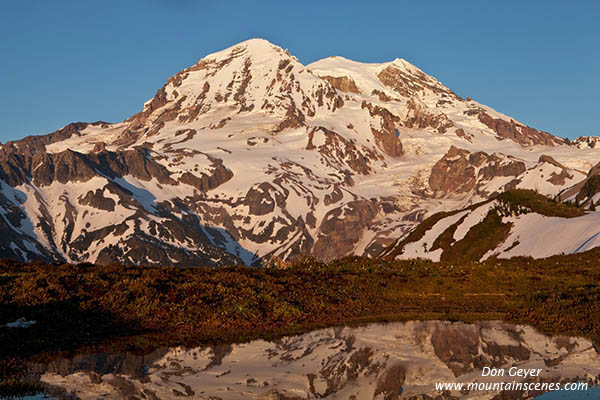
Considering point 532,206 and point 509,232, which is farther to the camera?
point 532,206

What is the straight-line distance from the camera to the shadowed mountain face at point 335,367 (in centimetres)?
2134

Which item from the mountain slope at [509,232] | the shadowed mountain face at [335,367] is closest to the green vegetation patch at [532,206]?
the mountain slope at [509,232]

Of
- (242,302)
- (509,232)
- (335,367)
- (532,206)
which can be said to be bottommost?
(335,367)

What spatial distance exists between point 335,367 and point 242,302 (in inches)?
412

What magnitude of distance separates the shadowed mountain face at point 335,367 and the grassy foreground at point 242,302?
76.0 inches

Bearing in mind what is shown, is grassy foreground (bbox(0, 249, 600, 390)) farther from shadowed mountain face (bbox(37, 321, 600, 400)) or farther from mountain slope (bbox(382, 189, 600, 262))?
mountain slope (bbox(382, 189, 600, 262))

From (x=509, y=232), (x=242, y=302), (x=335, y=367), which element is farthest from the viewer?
(x=509, y=232)

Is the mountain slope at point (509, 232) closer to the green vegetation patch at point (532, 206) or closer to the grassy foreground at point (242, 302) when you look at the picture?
the green vegetation patch at point (532, 206)

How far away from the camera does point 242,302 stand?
3406 cm

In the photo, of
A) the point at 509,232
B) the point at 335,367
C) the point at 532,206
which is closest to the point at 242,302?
the point at 335,367

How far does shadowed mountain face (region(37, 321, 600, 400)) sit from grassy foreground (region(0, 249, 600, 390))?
193 centimetres

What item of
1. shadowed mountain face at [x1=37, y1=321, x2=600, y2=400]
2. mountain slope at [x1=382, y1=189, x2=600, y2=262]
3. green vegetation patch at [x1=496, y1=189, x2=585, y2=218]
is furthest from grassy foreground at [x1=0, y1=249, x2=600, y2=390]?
green vegetation patch at [x1=496, y1=189, x2=585, y2=218]

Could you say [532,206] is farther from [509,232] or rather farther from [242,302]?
[242,302]

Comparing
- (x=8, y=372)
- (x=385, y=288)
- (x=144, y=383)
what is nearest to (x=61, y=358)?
(x=8, y=372)
